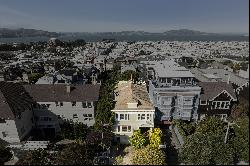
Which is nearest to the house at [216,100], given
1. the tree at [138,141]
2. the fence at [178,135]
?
the fence at [178,135]

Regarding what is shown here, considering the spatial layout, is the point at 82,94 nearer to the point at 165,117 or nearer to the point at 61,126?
the point at 61,126

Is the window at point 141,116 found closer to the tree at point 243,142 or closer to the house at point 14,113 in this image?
the tree at point 243,142

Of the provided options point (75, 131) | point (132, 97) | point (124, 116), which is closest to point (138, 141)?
point (124, 116)

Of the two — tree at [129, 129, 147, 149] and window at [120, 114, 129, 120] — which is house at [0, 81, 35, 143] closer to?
window at [120, 114, 129, 120]

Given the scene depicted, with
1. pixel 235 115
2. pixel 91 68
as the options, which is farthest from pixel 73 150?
pixel 91 68

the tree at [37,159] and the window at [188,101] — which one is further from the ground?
the window at [188,101]

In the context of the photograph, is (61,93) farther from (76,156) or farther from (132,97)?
(76,156)
